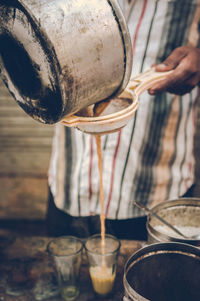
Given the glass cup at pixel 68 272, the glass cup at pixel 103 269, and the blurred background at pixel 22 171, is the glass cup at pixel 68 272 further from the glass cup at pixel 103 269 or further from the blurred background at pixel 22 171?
the blurred background at pixel 22 171

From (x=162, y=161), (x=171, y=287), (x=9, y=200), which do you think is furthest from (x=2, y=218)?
(x=171, y=287)

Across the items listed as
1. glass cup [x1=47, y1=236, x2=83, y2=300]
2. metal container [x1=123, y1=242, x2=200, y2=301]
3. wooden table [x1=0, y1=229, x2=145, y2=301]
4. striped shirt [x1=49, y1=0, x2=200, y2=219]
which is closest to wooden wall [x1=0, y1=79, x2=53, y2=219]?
striped shirt [x1=49, y1=0, x2=200, y2=219]

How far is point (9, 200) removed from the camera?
15.0 ft

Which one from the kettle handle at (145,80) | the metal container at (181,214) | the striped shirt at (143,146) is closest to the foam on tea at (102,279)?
the metal container at (181,214)

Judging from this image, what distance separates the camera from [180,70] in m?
1.77

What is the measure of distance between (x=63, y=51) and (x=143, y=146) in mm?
1319

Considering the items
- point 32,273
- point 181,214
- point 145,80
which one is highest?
point 145,80

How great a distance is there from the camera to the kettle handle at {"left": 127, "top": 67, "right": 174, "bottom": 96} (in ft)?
5.09

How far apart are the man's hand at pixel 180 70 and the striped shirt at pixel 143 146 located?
0.33 metres

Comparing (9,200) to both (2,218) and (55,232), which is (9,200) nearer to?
(2,218)

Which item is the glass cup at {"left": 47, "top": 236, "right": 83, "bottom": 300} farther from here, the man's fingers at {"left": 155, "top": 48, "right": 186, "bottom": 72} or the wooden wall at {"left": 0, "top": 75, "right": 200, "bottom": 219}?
the wooden wall at {"left": 0, "top": 75, "right": 200, "bottom": 219}

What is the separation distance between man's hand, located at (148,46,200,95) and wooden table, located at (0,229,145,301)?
35.3 inches

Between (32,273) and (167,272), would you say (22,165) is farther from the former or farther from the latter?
(167,272)

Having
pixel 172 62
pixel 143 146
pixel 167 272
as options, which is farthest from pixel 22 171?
pixel 167 272
